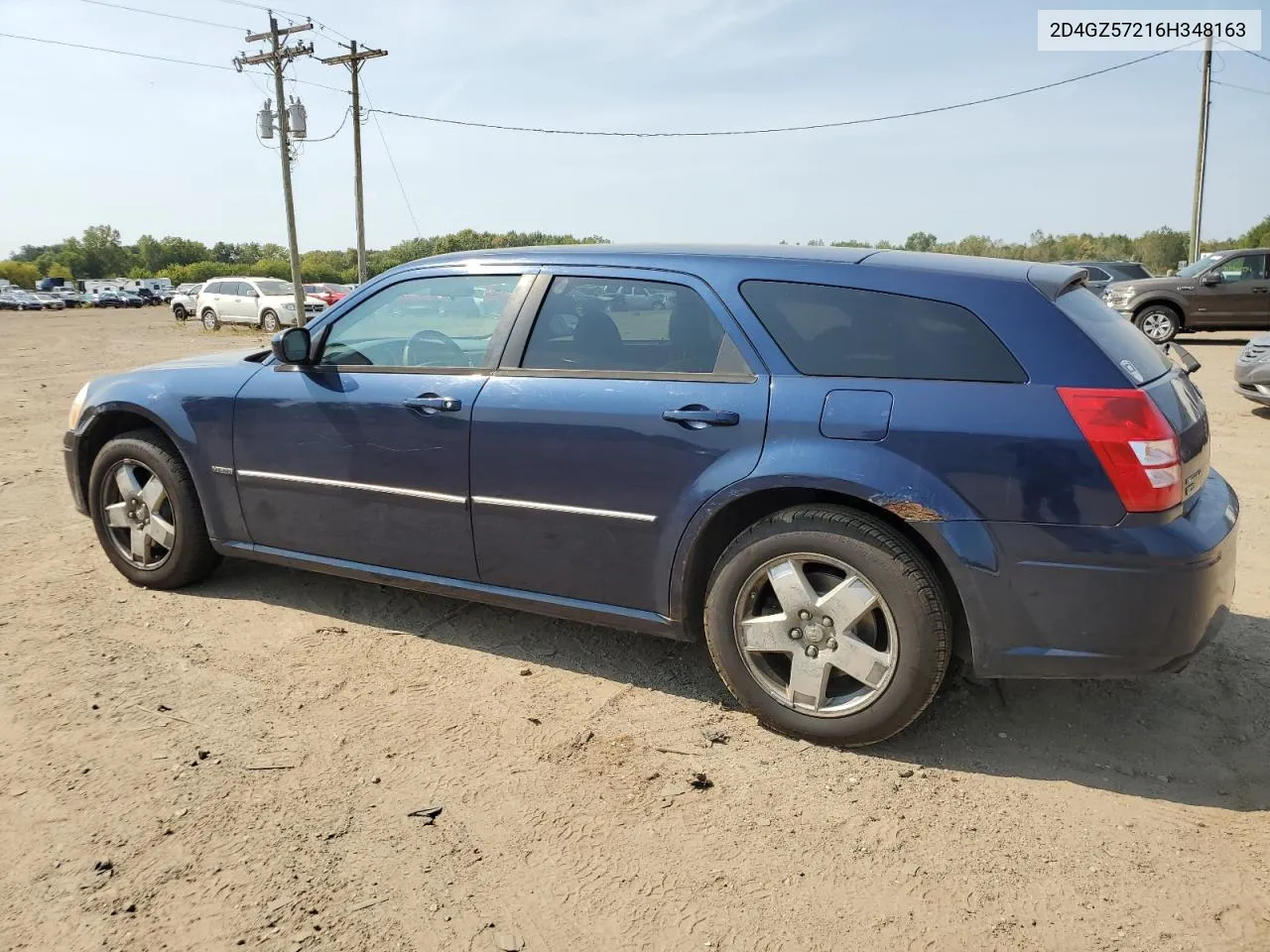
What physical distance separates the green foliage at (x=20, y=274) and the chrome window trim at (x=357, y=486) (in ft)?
393

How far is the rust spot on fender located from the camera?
2.83m

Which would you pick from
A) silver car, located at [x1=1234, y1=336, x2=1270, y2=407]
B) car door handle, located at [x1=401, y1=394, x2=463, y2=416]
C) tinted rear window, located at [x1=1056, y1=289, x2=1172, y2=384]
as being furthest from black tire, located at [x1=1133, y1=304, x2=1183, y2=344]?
car door handle, located at [x1=401, y1=394, x2=463, y2=416]

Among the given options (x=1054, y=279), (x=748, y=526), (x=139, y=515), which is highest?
(x=1054, y=279)

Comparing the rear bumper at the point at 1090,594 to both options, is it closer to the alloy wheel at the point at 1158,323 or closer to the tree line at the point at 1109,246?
the alloy wheel at the point at 1158,323

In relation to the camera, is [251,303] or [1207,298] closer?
[1207,298]

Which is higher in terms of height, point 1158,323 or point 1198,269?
point 1198,269

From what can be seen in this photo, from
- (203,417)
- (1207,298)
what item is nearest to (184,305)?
(1207,298)

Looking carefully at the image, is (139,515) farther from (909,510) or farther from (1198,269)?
(1198,269)

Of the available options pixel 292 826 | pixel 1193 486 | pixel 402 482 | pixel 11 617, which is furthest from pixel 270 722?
pixel 1193 486

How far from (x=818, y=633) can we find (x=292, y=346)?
2.51 metres

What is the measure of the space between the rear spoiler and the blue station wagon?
0.5 inches

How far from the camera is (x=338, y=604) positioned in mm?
4387

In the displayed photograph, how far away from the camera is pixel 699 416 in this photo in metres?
3.13

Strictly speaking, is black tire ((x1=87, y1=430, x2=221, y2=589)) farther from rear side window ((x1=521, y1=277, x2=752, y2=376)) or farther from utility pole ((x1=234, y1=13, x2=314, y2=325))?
utility pole ((x1=234, y1=13, x2=314, y2=325))
